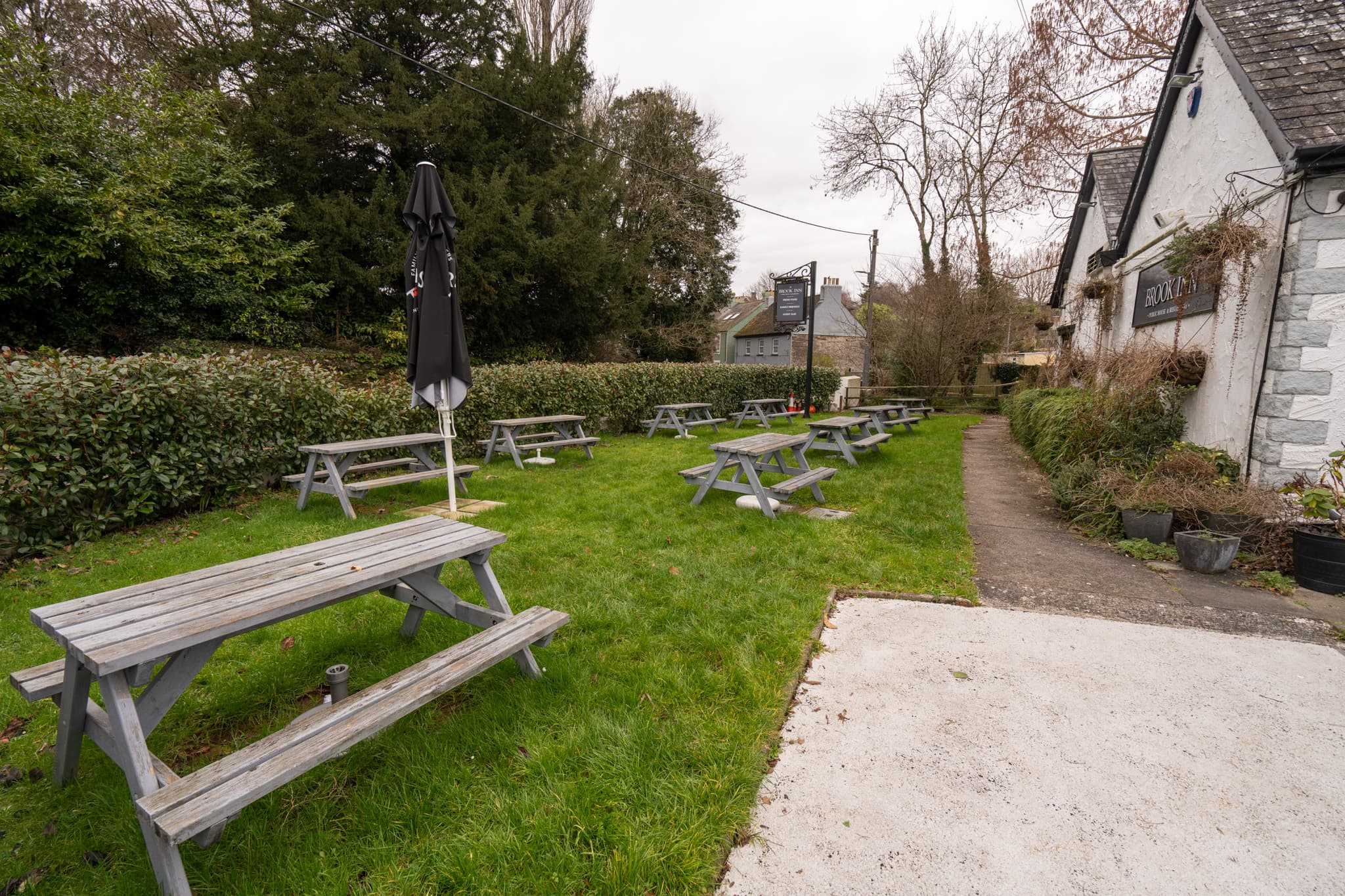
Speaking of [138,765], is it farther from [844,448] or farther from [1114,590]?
[844,448]

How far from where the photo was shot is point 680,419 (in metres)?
12.3

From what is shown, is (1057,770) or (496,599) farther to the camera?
(496,599)

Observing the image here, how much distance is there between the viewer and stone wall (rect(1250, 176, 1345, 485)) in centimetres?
436

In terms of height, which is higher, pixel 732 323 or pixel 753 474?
pixel 732 323

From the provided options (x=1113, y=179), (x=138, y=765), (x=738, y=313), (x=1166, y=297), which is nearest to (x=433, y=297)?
(x=138, y=765)

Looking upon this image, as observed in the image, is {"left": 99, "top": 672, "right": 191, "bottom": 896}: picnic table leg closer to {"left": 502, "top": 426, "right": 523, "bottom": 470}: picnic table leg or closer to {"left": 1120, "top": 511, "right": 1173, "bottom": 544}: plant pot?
{"left": 502, "top": 426, "right": 523, "bottom": 470}: picnic table leg

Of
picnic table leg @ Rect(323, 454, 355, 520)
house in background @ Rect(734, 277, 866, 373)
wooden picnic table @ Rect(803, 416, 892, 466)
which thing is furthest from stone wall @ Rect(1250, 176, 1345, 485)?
house in background @ Rect(734, 277, 866, 373)

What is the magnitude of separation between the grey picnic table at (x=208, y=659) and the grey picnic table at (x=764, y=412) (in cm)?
1112

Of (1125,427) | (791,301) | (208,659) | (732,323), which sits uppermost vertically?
(732,323)

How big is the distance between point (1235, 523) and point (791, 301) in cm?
1059

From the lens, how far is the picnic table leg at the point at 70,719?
1758 millimetres

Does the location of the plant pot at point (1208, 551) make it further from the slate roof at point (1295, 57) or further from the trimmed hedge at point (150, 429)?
the trimmed hedge at point (150, 429)

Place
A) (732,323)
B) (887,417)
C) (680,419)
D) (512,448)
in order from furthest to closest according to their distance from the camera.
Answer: (732,323) → (887,417) → (680,419) → (512,448)

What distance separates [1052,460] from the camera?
7176 mm
